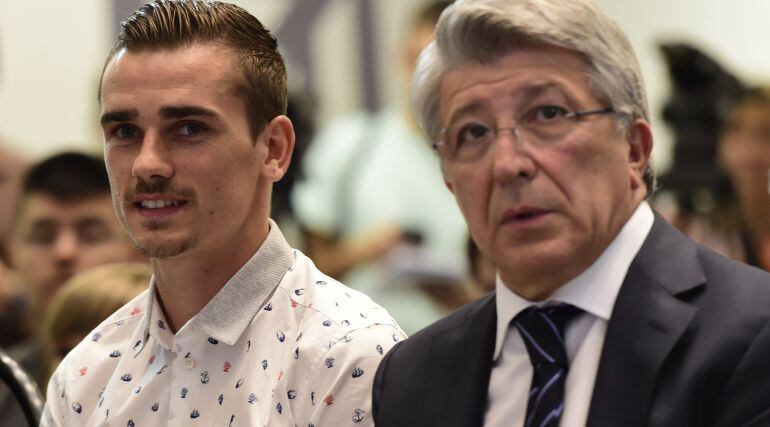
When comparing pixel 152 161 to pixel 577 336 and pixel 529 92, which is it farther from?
pixel 577 336

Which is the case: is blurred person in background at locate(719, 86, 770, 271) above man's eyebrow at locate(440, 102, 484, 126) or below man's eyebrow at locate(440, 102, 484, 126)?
below

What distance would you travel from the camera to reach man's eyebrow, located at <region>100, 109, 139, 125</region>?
2406 millimetres

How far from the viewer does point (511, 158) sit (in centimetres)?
217

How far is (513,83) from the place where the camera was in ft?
7.18

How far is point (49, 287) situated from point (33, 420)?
173 cm

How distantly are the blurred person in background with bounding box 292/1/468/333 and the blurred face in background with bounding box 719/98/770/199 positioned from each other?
969 millimetres

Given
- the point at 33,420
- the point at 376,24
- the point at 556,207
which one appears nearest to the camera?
the point at 556,207

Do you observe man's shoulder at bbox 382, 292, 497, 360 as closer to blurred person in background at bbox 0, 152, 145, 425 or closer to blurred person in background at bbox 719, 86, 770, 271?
blurred person in background at bbox 0, 152, 145, 425

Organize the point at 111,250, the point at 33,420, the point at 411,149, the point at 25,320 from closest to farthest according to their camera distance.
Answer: the point at 33,420 < the point at 111,250 < the point at 25,320 < the point at 411,149

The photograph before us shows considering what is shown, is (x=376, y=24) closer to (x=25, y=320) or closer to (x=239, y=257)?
(x=25, y=320)

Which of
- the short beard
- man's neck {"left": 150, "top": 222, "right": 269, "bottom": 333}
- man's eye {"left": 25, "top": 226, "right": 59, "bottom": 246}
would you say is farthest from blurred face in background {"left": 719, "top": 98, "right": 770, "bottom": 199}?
the short beard

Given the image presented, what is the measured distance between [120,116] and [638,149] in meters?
0.85

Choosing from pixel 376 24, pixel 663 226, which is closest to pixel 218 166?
pixel 663 226

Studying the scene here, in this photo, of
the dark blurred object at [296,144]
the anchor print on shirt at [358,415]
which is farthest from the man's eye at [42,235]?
the anchor print on shirt at [358,415]
